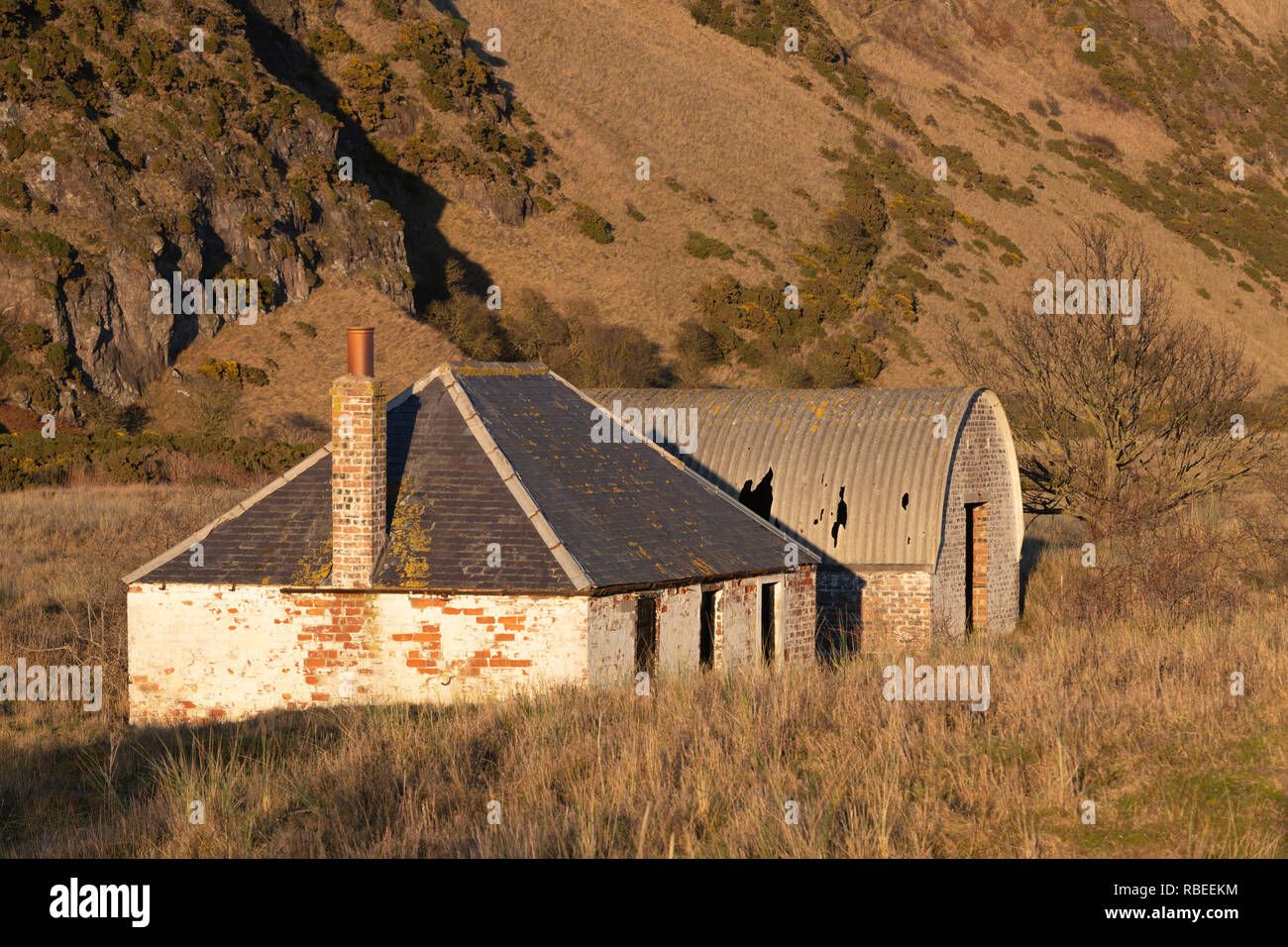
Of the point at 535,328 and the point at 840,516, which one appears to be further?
the point at 535,328

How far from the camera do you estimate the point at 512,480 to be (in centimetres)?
1742

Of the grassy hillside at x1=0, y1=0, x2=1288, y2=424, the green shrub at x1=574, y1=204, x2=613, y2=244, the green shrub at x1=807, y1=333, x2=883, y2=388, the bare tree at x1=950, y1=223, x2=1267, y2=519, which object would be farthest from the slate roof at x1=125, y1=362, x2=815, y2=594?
the green shrub at x1=574, y1=204, x2=613, y2=244

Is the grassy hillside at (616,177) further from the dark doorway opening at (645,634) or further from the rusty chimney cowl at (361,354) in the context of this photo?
the dark doorway opening at (645,634)

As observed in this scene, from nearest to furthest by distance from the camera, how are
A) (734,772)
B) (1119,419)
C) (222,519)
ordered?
(734,772) → (222,519) → (1119,419)

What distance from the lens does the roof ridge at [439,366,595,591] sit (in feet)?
52.6

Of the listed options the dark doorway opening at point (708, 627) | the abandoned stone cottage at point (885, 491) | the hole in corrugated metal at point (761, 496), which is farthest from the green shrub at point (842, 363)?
the dark doorway opening at point (708, 627)

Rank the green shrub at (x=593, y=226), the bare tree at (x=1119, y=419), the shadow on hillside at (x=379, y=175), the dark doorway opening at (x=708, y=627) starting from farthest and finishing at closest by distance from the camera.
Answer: the green shrub at (x=593, y=226)
the shadow on hillside at (x=379, y=175)
the bare tree at (x=1119, y=419)
the dark doorway opening at (x=708, y=627)

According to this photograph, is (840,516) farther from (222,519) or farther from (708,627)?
(222,519)

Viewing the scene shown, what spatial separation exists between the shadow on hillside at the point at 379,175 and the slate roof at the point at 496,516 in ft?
134

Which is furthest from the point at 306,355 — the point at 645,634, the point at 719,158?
the point at 719,158

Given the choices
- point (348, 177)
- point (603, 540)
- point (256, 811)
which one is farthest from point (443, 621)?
point (348, 177)

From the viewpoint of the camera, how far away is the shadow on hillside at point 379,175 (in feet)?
198

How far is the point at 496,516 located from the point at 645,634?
7.67 ft

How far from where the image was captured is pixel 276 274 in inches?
1948
